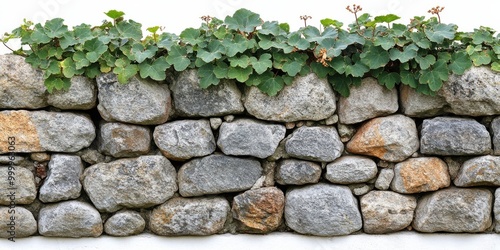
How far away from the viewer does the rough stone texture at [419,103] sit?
9.94 feet

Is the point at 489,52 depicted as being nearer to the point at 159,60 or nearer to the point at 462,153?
the point at 462,153

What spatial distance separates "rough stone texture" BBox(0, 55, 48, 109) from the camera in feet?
9.87

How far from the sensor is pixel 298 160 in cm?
307

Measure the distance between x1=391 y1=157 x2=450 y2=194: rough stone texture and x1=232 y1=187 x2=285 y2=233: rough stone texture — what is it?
606 millimetres

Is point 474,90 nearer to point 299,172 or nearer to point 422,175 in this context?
point 422,175

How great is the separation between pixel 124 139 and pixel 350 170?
1119 mm

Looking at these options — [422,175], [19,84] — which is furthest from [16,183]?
[422,175]

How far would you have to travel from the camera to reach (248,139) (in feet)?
9.95

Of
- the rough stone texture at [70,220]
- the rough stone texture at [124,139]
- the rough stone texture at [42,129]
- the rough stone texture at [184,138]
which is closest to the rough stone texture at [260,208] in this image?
the rough stone texture at [184,138]

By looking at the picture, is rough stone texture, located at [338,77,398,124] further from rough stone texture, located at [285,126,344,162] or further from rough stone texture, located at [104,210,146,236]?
rough stone texture, located at [104,210,146,236]

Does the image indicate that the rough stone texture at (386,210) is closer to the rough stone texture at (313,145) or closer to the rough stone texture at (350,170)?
the rough stone texture at (350,170)

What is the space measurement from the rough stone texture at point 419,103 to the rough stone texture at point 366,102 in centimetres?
7

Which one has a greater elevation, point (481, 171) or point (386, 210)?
point (481, 171)

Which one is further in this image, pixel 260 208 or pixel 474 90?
pixel 260 208
